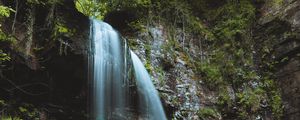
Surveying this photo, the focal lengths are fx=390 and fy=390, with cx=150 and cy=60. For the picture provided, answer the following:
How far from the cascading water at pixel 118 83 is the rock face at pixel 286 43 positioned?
315 centimetres

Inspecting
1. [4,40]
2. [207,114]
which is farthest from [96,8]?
[4,40]

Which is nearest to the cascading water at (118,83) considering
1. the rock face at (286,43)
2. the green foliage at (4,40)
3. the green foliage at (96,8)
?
the green foliage at (4,40)

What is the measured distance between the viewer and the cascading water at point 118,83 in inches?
279

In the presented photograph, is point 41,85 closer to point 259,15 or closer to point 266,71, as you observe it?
point 266,71

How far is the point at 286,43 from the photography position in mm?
9430

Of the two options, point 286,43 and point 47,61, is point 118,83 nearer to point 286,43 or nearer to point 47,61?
point 47,61

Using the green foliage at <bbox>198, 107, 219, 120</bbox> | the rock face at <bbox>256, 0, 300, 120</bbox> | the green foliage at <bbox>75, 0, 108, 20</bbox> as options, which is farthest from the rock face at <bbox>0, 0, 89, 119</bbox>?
the rock face at <bbox>256, 0, 300, 120</bbox>

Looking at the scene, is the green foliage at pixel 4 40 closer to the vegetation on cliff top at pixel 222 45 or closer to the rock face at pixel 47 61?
the rock face at pixel 47 61

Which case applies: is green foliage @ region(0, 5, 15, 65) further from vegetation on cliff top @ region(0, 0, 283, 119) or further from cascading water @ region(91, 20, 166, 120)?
vegetation on cliff top @ region(0, 0, 283, 119)

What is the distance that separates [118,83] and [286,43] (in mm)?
4485

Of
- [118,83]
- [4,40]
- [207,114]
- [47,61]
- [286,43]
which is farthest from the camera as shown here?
[286,43]

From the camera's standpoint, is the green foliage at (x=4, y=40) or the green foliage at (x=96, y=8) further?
the green foliage at (x=96, y=8)

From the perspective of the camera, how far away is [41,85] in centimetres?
651

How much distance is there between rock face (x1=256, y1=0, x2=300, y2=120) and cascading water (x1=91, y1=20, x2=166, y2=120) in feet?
10.3
